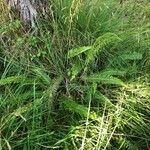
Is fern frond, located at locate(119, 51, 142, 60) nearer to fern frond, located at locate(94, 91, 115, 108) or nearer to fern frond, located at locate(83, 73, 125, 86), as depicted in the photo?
fern frond, located at locate(83, 73, 125, 86)

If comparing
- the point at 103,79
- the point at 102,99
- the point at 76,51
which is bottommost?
the point at 102,99

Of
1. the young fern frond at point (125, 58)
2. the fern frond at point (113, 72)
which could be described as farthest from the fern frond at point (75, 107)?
the young fern frond at point (125, 58)

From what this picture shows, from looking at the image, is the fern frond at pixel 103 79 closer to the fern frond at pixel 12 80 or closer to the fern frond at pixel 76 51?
the fern frond at pixel 76 51

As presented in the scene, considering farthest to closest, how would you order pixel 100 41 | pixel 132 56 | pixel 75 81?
pixel 132 56 < pixel 75 81 < pixel 100 41

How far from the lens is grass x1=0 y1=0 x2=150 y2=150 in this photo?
279 cm

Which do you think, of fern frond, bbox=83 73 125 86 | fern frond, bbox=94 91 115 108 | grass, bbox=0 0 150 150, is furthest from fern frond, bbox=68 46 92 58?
fern frond, bbox=94 91 115 108

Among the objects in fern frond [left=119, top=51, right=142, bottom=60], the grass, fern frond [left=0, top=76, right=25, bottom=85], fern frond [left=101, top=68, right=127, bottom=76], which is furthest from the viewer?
fern frond [left=119, top=51, right=142, bottom=60]

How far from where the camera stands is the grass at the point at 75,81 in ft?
9.15

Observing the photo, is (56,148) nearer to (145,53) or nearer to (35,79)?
(35,79)

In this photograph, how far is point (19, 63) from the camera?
10.8ft

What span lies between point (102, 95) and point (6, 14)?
1.23 metres

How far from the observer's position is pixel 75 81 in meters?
3.12

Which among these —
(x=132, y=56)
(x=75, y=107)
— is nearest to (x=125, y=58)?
(x=132, y=56)

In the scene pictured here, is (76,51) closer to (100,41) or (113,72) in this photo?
(100,41)
